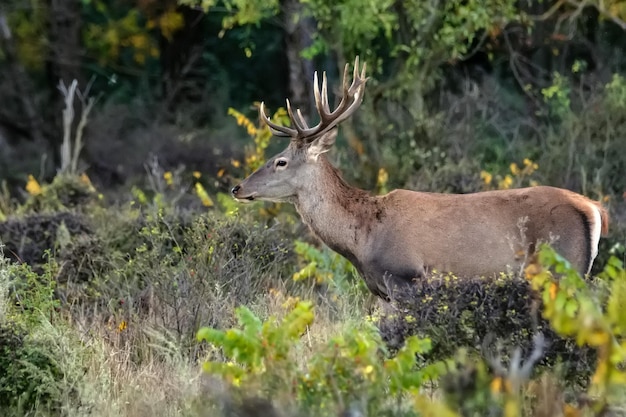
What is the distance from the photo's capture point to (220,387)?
5117 mm

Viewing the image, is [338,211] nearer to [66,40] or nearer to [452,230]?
[452,230]

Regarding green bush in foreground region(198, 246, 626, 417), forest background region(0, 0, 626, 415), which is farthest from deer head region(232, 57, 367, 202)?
green bush in foreground region(198, 246, 626, 417)

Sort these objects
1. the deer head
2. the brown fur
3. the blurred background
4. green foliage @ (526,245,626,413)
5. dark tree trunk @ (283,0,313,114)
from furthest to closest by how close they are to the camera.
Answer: dark tree trunk @ (283,0,313,114), the blurred background, the deer head, the brown fur, green foliage @ (526,245,626,413)

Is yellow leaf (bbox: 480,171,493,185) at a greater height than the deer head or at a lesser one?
lesser

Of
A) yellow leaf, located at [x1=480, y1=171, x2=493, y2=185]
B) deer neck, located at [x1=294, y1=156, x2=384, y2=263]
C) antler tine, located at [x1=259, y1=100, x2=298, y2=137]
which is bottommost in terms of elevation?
yellow leaf, located at [x1=480, y1=171, x2=493, y2=185]

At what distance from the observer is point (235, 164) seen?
463 inches

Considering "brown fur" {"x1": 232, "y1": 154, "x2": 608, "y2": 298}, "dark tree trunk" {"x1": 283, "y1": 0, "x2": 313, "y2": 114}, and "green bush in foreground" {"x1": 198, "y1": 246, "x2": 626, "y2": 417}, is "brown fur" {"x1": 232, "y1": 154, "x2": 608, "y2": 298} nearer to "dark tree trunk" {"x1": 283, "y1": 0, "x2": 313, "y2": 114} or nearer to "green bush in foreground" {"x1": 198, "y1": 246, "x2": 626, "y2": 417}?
"green bush in foreground" {"x1": 198, "y1": 246, "x2": 626, "y2": 417}

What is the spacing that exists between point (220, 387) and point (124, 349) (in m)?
2.32

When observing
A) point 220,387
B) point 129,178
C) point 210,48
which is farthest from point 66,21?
point 220,387

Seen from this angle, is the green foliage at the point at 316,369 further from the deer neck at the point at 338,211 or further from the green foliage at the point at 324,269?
the green foliage at the point at 324,269

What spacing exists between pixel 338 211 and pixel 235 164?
3503 millimetres

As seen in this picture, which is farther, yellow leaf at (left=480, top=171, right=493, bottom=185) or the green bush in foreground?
yellow leaf at (left=480, top=171, right=493, bottom=185)

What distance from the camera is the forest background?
6281 mm

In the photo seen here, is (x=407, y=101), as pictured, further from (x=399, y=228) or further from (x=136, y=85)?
(x=136, y=85)
